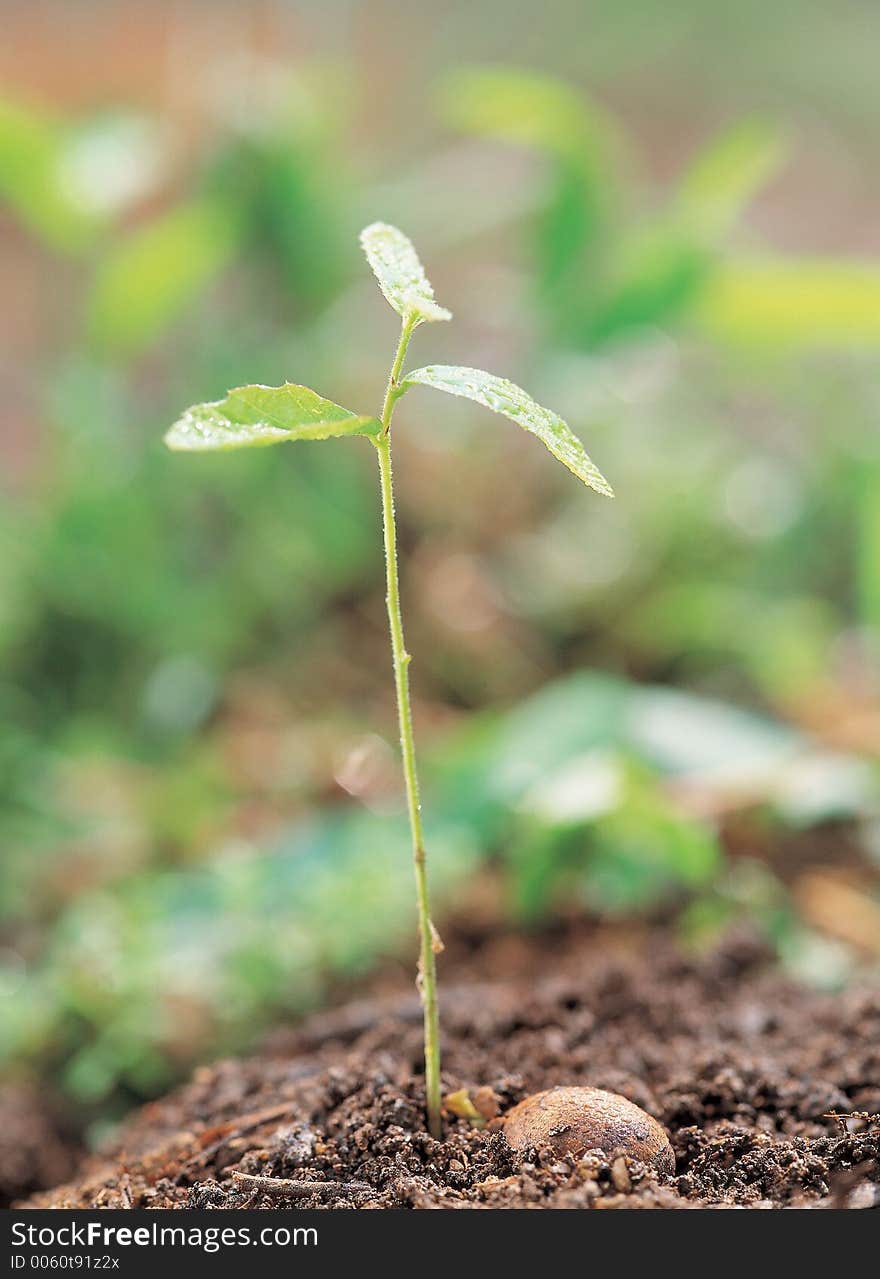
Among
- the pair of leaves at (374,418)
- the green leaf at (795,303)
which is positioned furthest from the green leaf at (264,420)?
the green leaf at (795,303)

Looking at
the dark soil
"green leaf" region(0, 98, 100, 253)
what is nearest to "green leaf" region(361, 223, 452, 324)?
the dark soil

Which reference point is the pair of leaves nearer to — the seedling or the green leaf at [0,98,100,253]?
the seedling

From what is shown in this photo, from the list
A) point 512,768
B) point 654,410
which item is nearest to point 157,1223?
point 512,768

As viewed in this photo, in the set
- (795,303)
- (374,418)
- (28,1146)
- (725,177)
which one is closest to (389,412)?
(374,418)

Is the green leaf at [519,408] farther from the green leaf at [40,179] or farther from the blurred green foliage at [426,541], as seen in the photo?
the green leaf at [40,179]

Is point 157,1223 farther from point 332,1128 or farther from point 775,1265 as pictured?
point 775,1265

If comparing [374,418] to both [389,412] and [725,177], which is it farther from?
[725,177]

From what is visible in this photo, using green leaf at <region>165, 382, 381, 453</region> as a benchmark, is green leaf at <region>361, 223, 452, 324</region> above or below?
above
